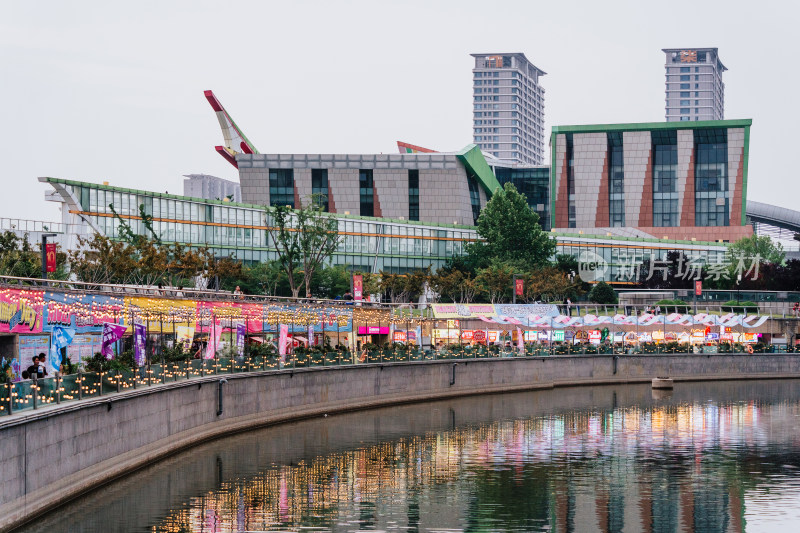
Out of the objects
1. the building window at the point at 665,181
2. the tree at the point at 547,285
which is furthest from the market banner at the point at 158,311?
the building window at the point at 665,181

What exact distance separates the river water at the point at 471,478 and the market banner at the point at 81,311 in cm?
723

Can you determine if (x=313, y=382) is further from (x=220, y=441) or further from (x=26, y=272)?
(x=26, y=272)

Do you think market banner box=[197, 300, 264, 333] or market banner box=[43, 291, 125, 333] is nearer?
market banner box=[43, 291, 125, 333]

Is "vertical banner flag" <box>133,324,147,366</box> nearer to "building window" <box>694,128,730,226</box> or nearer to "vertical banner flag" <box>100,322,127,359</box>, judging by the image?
"vertical banner flag" <box>100,322,127,359</box>

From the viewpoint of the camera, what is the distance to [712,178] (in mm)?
194000

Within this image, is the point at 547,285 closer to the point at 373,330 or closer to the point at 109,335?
the point at 373,330

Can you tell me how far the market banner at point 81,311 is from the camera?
45.0 meters

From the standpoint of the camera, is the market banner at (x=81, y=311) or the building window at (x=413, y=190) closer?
the market banner at (x=81, y=311)


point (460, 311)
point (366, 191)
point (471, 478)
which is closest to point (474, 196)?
point (366, 191)

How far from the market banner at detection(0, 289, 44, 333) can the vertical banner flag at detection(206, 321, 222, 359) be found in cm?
1127

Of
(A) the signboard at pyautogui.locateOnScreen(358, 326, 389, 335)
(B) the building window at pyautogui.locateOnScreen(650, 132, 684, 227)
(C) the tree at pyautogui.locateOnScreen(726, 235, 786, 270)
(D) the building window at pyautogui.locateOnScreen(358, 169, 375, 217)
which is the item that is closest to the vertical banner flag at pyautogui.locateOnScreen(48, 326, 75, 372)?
(A) the signboard at pyautogui.locateOnScreen(358, 326, 389, 335)

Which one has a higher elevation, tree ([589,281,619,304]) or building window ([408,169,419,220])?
building window ([408,169,419,220])

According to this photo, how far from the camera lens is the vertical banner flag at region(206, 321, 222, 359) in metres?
54.2

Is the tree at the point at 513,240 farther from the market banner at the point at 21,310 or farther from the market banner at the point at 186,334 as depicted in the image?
the market banner at the point at 21,310
